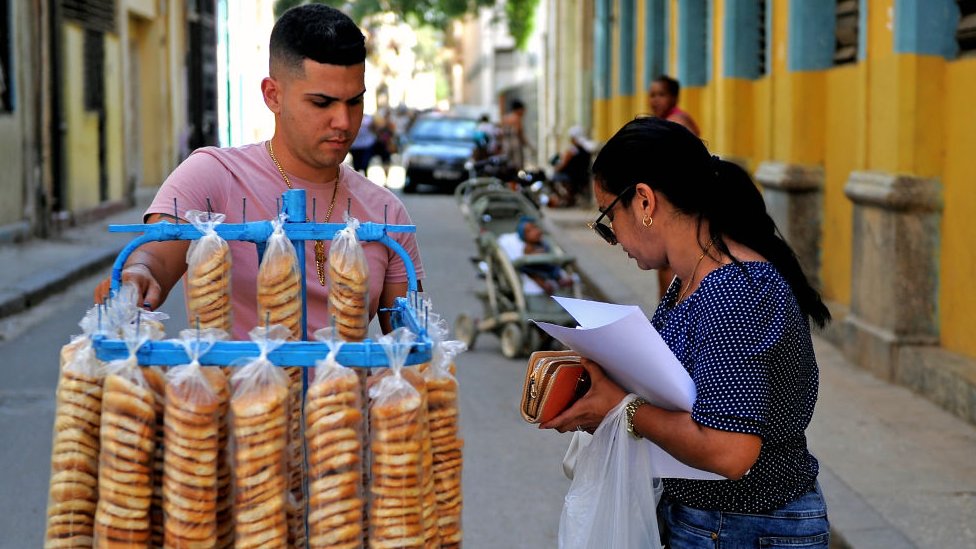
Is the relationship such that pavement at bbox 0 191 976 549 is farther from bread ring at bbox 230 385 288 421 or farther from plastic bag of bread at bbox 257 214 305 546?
bread ring at bbox 230 385 288 421

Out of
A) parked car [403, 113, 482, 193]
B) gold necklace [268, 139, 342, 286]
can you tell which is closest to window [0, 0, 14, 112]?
parked car [403, 113, 482, 193]

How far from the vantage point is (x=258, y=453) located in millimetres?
2236

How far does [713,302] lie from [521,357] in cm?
743

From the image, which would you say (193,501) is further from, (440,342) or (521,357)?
(521,357)

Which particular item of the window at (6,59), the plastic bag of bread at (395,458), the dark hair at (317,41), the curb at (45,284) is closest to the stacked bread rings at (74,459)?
the plastic bag of bread at (395,458)

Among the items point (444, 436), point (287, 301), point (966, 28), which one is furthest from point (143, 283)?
point (966, 28)

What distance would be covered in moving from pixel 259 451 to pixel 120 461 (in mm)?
225

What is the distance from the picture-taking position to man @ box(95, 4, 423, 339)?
9.98ft

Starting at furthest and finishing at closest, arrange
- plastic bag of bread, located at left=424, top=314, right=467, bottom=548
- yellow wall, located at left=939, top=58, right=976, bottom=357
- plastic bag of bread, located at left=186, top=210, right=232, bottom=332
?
1. yellow wall, located at left=939, top=58, right=976, bottom=357
2. plastic bag of bread, located at left=186, top=210, right=232, bottom=332
3. plastic bag of bread, located at left=424, top=314, right=467, bottom=548

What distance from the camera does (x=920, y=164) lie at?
825 cm

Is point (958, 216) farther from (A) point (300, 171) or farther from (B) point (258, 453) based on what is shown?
(B) point (258, 453)

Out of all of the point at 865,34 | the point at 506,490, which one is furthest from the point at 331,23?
the point at 865,34

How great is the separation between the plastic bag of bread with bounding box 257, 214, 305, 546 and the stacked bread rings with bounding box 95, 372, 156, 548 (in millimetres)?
309

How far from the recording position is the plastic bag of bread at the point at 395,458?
228cm
